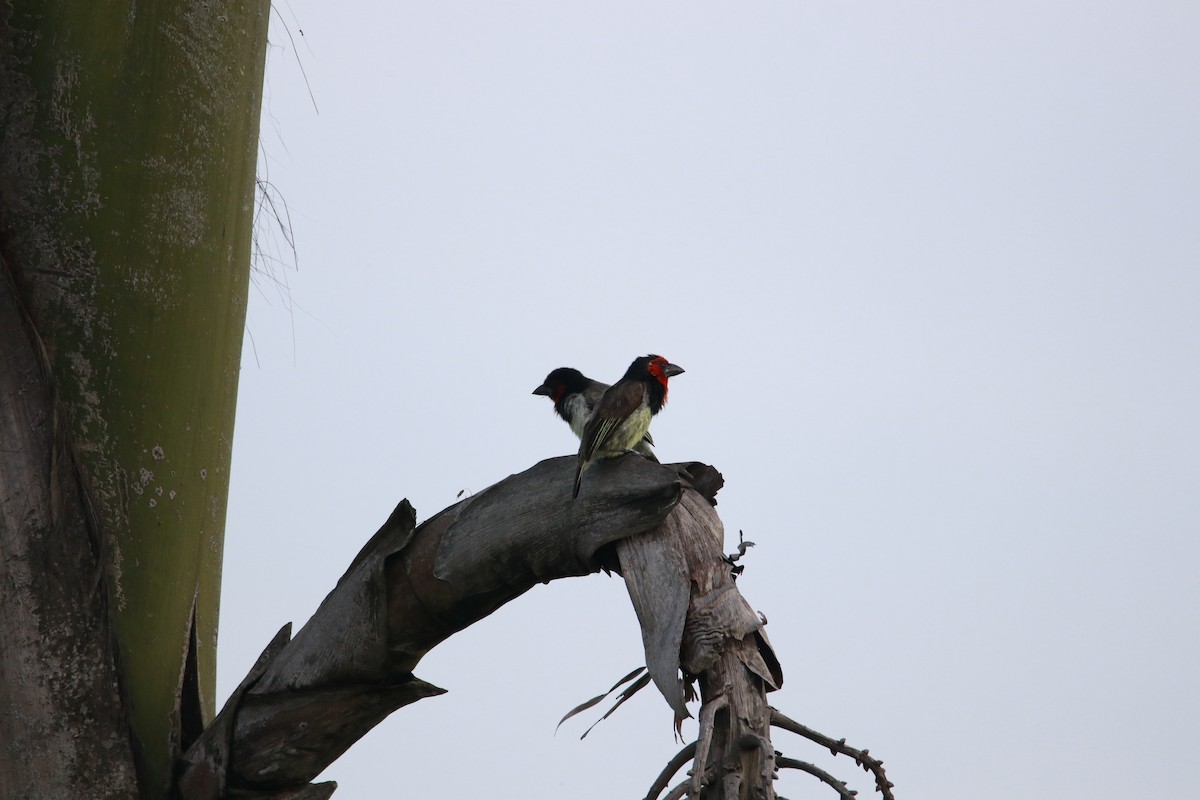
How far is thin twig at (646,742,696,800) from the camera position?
254 centimetres

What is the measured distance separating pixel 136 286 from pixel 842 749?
1.97m

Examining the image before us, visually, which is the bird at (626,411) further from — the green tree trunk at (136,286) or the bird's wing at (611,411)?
the green tree trunk at (136,286)

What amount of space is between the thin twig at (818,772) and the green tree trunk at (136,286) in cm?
143

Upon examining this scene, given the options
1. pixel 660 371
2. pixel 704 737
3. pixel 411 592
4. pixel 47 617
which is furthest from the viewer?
pixel 660 371

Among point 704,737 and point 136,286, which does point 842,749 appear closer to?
point 704,737

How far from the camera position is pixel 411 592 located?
299 centimetres

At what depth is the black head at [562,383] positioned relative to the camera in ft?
17.8

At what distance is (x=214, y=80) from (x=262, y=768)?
5.68ft

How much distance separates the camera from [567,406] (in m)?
5.31

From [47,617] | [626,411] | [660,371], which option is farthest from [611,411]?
[47,617]

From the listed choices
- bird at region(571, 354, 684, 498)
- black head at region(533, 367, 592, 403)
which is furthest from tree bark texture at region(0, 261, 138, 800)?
black head at region(533, 367, 592, 403)

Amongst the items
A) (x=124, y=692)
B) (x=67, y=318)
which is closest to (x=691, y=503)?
(x=124, y=692)

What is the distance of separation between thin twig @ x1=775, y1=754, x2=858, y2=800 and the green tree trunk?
1.43 m

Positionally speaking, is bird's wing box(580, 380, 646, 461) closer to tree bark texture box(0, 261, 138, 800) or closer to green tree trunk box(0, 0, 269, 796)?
green tree trunk box(0, 0, 269, 796)
